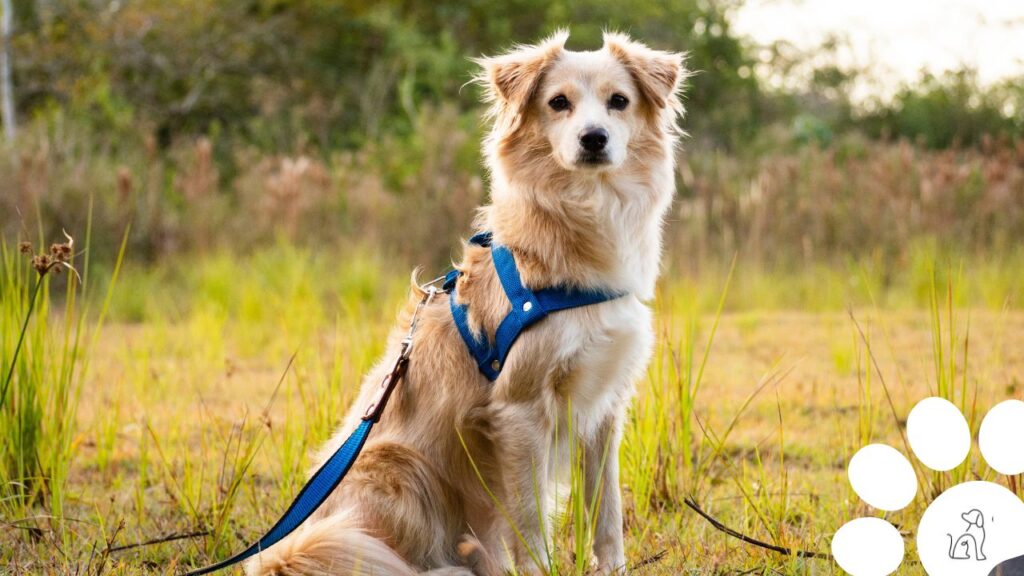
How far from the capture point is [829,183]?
935 cm

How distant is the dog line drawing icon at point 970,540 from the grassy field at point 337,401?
456mm

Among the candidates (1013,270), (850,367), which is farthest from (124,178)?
(1013,270)

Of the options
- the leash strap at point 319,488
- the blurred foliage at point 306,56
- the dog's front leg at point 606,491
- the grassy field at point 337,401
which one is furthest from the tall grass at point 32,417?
the blurred foliage at point 306,56

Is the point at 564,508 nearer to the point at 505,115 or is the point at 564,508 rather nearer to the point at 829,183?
the point at 505,115

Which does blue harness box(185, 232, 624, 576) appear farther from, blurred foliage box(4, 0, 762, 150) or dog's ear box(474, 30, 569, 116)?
blurred foliage box(4, 0, 762, 150)

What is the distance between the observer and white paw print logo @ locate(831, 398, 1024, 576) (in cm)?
246

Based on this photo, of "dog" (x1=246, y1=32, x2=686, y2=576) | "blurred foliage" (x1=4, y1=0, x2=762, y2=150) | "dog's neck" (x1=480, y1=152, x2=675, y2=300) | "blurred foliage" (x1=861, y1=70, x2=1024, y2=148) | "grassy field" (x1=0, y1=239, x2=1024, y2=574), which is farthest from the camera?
"blurred foliage" (x1=4, y1=0, x2=762, y2=150)

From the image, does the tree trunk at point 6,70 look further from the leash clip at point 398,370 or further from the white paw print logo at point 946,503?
the white paw print logo at point 946,503

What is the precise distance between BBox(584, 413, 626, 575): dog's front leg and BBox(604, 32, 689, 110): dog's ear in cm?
105

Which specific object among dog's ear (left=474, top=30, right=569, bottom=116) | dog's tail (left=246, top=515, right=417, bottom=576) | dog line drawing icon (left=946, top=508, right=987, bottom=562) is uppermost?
dog's ear (left=474, top=30, right=569, bottom=116)

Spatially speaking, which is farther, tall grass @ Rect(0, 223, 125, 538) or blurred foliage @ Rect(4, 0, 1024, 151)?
blurred foliage @ Rect(4, 0, 1024, 151)

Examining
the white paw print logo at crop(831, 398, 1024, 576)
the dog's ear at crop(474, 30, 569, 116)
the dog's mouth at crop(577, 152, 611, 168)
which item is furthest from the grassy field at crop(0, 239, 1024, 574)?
the dog's ear at crop(474, 30, 569, 116)

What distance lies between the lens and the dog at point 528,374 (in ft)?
8.95

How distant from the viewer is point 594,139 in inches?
117
